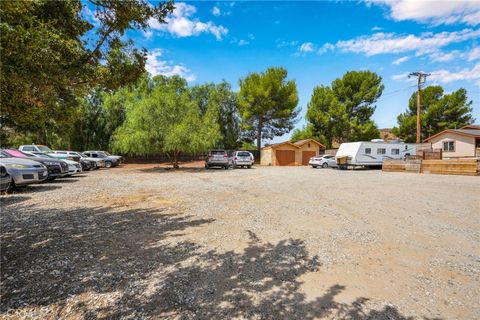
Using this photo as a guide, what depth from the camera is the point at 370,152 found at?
24578 millimetres

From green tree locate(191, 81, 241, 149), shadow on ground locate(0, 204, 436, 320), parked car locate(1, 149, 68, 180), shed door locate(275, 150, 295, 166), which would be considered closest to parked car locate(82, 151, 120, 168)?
parked car locate(1, 149, 68, 180)

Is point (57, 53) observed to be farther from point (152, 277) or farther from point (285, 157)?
point (285, 157)

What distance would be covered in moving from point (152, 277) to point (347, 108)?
38.5m

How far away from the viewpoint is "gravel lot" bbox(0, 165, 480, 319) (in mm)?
2701

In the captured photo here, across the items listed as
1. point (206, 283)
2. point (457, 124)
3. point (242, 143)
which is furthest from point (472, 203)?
point (457, 124)

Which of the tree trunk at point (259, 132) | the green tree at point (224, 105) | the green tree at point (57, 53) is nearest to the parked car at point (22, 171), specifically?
the green tree at point (57, 53)

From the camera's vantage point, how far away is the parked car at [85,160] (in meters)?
19.9

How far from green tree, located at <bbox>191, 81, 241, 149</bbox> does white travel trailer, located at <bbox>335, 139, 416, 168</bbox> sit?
17213 millimetres

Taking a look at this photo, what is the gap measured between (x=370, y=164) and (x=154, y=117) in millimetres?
19689

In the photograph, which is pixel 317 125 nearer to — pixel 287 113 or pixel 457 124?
pixel 287 113

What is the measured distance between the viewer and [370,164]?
24.5 m

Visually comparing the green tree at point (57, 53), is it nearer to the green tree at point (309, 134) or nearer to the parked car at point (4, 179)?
the parked car at point (4, 179)

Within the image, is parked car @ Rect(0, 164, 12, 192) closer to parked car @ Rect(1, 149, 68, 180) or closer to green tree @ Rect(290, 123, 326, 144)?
parked car @ Rect(1, 149, 68, 180)

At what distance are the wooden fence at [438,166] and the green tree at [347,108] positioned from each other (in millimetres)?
15913
